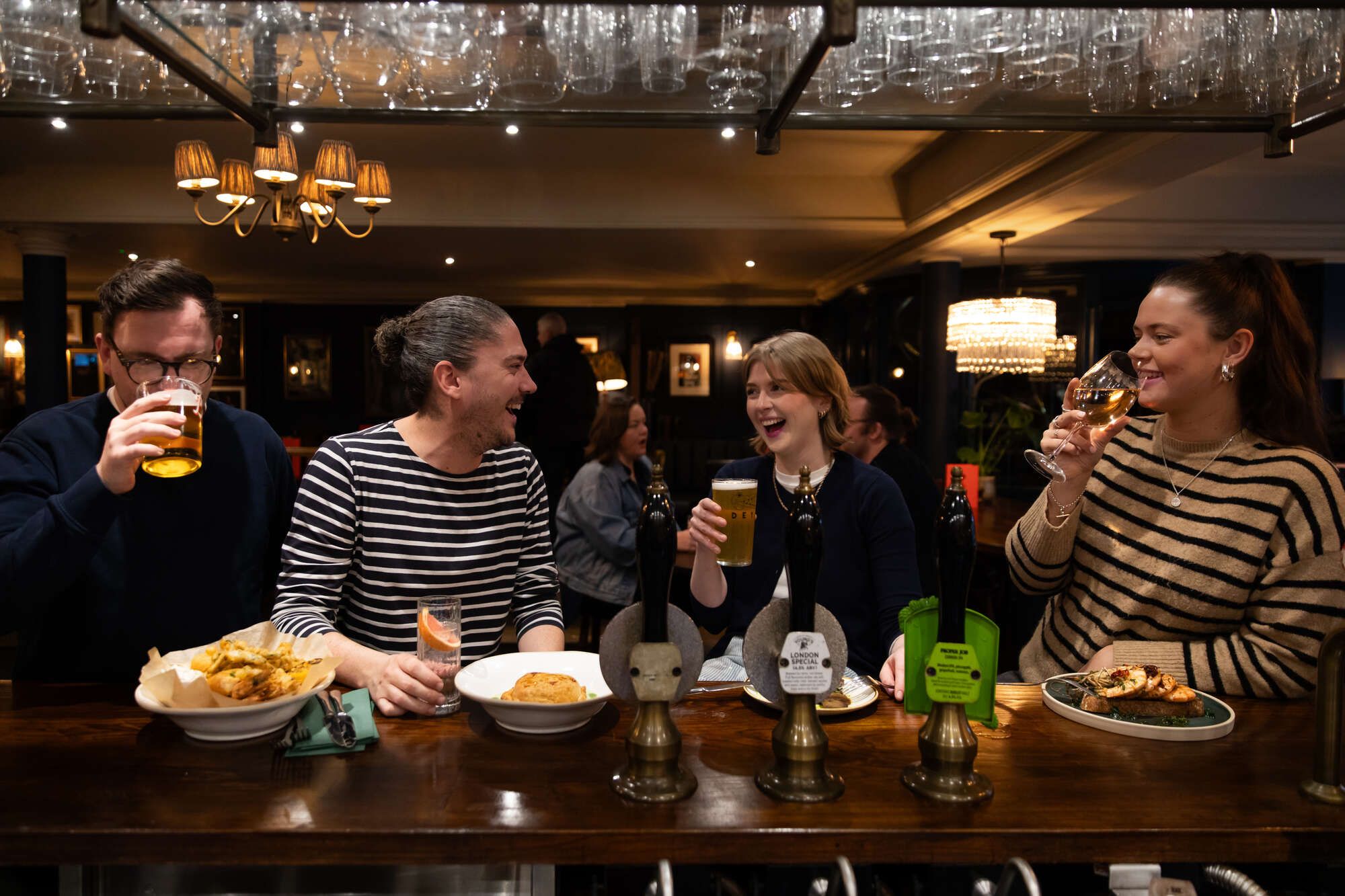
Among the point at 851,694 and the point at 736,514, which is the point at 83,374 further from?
the point at 851,694

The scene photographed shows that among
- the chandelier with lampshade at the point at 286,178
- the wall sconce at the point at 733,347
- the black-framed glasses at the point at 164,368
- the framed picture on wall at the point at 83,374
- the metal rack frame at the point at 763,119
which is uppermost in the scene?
the chandelier with lampshade at the point at 286,178

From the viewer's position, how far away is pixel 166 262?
1.84m

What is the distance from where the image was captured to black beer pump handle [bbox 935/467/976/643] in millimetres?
1186

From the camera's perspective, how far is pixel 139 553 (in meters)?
1.83

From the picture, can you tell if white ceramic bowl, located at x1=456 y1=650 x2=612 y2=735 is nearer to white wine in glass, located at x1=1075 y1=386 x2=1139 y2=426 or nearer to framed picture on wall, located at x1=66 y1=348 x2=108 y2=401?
white wine in glass, located at x1=1075 y1=386 x2=1139 y2=426

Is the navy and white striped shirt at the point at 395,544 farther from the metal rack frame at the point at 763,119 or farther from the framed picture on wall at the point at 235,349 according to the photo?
the framed picture on wall at the point at 235,349

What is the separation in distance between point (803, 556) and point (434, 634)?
69 cm

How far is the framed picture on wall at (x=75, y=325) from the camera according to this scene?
1159 cm

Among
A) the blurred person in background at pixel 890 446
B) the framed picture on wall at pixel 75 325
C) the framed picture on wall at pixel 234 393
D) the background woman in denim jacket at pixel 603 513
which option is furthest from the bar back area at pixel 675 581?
the framed picture on wall at pixel 75 325

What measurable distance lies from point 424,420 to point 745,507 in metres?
0.79

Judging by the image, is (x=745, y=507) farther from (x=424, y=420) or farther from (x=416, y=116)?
(x=416, y=116)

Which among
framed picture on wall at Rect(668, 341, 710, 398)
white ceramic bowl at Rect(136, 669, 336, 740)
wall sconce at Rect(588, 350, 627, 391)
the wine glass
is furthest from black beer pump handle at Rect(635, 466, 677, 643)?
framed picture on wall at Rect(668, 341, 710, 398)

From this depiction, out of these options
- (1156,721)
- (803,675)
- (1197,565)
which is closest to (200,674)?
(803,675)

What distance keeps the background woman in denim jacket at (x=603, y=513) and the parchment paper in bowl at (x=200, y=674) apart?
2.54 m
